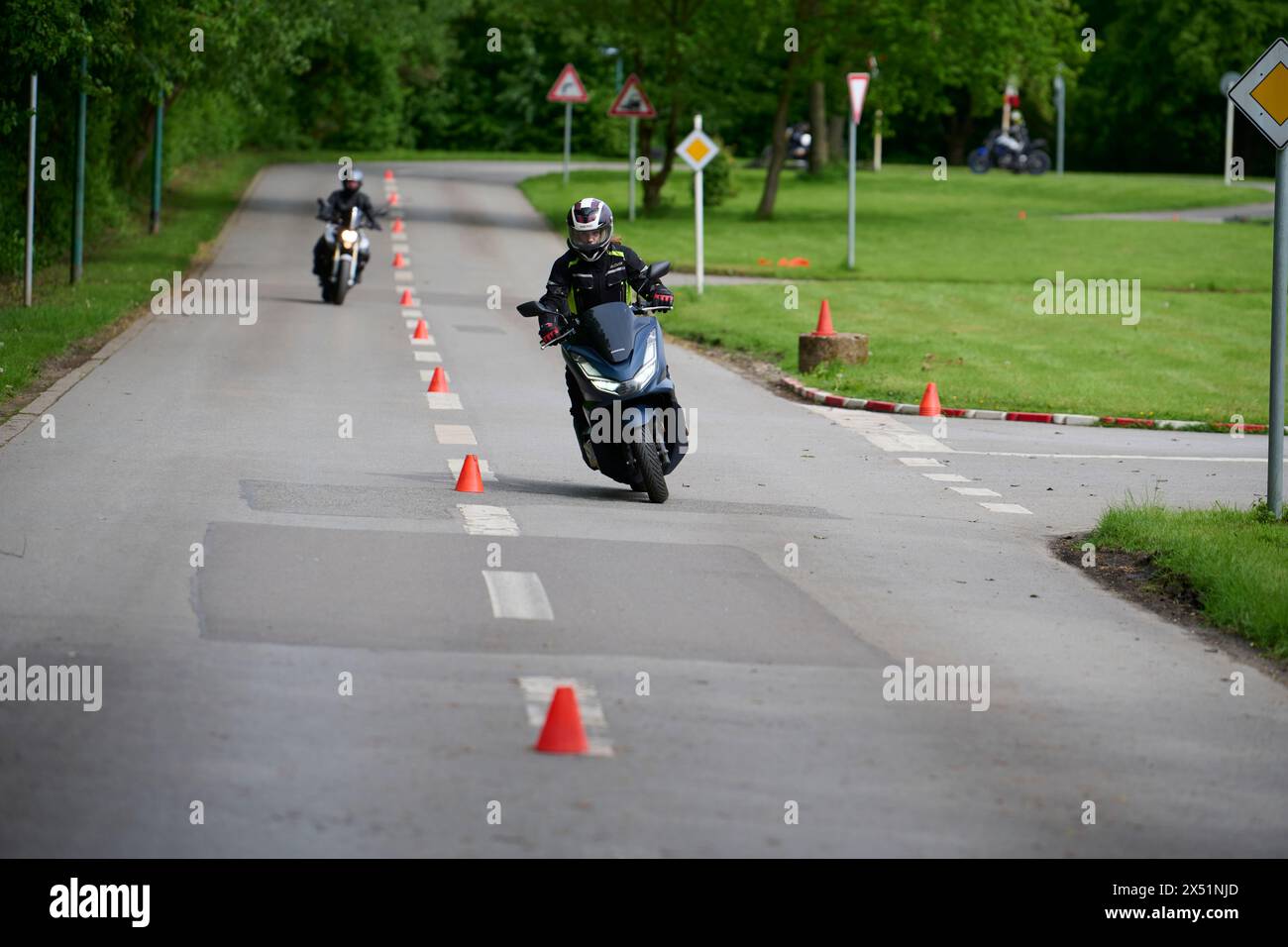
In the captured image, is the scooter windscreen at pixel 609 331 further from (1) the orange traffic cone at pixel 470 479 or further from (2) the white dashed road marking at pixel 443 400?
(2) the white dashed road marking at pixel 443 400

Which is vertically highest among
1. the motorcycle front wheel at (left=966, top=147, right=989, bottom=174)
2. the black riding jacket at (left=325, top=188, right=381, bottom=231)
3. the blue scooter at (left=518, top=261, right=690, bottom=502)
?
the motorcycle front wheel at (left=966, top=147, right=989, bottom=174)

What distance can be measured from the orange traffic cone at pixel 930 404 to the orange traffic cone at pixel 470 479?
759cm

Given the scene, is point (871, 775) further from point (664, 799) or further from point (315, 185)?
point (315, 185)

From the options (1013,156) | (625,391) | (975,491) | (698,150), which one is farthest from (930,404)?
(1013,156)

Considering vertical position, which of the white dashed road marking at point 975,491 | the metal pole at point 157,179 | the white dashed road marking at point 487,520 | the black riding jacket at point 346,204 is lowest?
the white dashed road marking at point 975,491

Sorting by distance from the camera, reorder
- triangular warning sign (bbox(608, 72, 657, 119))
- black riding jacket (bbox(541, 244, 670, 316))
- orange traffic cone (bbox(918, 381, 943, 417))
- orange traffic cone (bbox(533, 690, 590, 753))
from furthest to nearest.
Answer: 1. triangular warning sign (bbox(608, 72, 657, 119))
2. orange traffic cone (bbox(918, 381, 943, 417))
3. black riding jacket (bbox(541, 244, 670, 316))
4. orange traffic cone (bbox(533, 690, 590, 753))

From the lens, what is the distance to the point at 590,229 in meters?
13.5

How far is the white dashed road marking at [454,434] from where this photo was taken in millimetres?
16312

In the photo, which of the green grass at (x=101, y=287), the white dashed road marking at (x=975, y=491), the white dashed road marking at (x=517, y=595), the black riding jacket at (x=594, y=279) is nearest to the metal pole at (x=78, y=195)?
the green grass at (x=101, y=287)

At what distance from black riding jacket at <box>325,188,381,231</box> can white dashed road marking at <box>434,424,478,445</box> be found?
11.0 meters

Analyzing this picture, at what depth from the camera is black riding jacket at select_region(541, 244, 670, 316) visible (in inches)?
536

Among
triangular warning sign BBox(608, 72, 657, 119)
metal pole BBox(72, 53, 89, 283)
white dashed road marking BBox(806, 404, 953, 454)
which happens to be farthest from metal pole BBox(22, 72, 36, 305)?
triangular warning sign BBox(608, 72, 657, 119)

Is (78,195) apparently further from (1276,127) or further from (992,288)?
(1276,127)

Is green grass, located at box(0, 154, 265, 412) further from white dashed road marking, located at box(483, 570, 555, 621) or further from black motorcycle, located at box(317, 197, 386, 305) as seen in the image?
white dashed road marking, located at box(483, 570, 555, 621)
